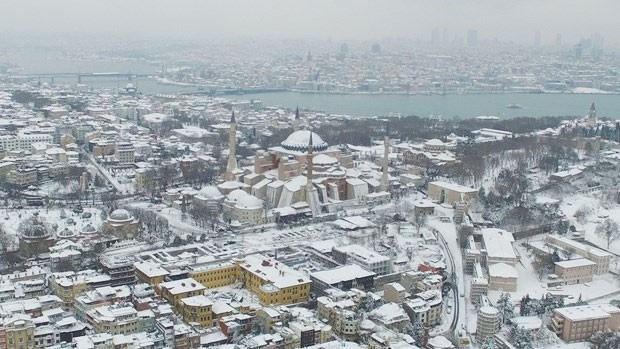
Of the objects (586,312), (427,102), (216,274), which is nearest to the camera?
(586,312)

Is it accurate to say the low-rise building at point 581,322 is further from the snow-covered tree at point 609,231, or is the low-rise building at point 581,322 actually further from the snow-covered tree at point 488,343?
the snow-covered tree at point 609,231

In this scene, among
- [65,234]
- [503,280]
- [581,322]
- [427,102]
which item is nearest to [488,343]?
[581,322]

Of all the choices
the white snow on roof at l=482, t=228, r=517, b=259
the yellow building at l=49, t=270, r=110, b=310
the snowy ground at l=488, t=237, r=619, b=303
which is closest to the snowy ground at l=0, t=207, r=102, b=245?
the yellow building at l=49, t=270, r=110, b=310

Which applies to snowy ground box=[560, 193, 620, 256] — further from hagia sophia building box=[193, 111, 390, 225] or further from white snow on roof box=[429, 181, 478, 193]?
hagia sophia building box=[193, 111, 390, 225]

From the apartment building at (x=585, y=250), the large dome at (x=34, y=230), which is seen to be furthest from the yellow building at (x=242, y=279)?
the apartment building at (x=585, y=250)

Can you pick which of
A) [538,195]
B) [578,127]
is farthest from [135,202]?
[578,127]

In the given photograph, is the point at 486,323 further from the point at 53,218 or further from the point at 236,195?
the point at 53,218
